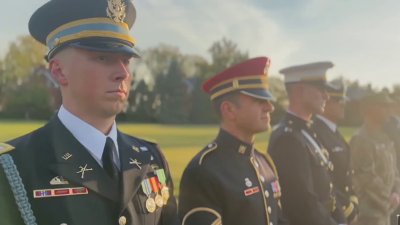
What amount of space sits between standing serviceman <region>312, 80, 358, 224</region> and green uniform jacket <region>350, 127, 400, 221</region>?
123 centimetres

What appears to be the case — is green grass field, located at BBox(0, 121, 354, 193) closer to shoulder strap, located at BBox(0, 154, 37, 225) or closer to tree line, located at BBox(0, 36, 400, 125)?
tree line, located at BBox(0, 36, 400, 125)

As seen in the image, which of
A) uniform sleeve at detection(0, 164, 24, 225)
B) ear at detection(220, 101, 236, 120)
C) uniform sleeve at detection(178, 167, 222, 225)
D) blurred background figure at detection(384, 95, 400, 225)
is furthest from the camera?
blurred background figure at detection(384, 95, 400, 225)

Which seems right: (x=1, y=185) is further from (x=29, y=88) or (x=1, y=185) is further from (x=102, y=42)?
(x=29, y=88)

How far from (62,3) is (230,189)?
5.11 feet

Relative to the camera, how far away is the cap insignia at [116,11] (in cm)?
181

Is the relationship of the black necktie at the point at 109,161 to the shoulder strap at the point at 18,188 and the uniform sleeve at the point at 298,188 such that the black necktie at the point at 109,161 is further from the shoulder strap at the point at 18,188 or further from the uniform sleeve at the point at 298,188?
the uniform sleeve at the point at 298,188

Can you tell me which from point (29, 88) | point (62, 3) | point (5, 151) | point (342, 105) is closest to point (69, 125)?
point (5, 151)

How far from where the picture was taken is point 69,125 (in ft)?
5.70

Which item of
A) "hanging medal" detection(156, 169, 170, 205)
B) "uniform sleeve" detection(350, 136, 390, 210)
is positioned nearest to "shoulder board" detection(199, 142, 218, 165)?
"hanging medal" detection(156, 169, 170, 205)

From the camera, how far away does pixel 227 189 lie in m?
2.68

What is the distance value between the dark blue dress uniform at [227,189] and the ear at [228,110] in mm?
121

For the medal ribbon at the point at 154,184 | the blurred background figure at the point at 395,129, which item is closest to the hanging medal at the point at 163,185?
the medal ribbon at the point at 154,184

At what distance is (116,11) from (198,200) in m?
1.36

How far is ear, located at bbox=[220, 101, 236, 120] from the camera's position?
2915 millimetres
